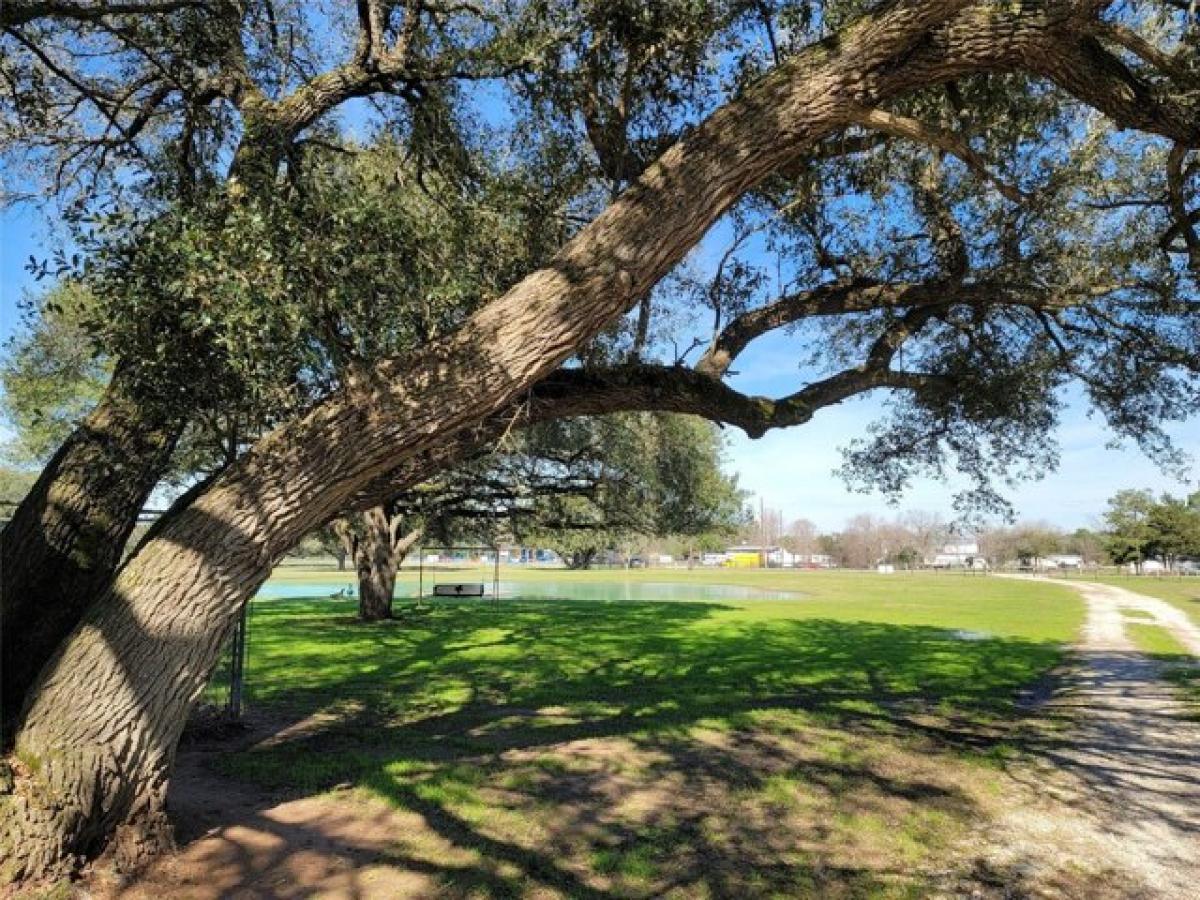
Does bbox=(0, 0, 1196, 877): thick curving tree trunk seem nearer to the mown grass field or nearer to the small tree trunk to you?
the mown grass field

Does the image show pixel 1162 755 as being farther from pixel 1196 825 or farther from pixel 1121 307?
pixel 1121 307

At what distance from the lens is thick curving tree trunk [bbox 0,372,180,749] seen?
481 centimetres

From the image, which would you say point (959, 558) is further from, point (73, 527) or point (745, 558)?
point (73, 527)

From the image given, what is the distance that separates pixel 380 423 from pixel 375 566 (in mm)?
16877

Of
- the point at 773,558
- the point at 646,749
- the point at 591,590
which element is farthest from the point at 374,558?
the point at 773,558

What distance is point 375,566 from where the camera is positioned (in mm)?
20453

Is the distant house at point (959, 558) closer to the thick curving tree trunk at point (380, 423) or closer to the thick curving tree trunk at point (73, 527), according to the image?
the thick curving tree trunk at point (380, 423)

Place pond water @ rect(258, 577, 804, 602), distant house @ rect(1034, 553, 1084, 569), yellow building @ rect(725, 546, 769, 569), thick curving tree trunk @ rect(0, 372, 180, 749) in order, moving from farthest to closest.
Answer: yellow building @ rect(725, 546, 769, 569) → distant house @ rect(1034, 553, 1084, 569) → pond water @ rect(258, 577, 804, 602) → thick curving tree trunk @ rect(0, 372, 180, 749)

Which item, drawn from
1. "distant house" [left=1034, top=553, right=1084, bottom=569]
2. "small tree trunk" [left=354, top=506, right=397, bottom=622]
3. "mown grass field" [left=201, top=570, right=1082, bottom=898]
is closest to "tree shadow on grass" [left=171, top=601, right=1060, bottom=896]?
"mown grass field" [left=201, top=570, right=1082, bottom=898]

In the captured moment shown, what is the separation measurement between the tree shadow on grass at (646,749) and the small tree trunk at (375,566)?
511 centimetres

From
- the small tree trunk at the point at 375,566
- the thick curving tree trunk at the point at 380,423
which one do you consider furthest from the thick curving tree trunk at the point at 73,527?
the small tree trunk at the point at 375,566

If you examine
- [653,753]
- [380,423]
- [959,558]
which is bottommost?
[653,753]

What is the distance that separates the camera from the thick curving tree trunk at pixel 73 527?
15.8 ft

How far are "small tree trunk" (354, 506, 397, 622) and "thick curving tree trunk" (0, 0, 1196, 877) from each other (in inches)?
635
